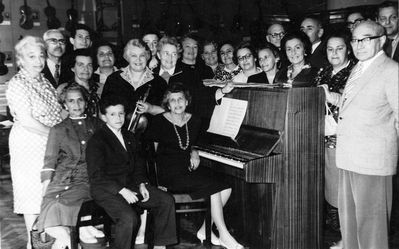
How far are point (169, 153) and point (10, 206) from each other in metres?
2.46

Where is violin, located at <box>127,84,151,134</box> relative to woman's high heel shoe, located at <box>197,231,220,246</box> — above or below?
above

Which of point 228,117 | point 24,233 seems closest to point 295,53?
point 228,117

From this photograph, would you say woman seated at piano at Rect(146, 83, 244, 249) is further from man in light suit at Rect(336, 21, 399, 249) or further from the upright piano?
man in light suit at Rect(336, 21, 399, 249)

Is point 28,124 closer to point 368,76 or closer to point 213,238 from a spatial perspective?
point 213,238

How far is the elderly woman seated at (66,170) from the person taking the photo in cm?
344

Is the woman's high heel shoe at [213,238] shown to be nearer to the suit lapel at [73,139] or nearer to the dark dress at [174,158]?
the dark dress at [174,158]

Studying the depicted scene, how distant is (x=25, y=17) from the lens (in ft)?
28.4

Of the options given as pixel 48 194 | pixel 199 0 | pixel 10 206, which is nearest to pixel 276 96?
pixel 48 194

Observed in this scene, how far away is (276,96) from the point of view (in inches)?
134

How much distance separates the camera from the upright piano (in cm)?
329

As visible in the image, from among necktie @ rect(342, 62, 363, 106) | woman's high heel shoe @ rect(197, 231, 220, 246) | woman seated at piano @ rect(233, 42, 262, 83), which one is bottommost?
woman's high heel shoe @ rect(197, 231, 220, 246)

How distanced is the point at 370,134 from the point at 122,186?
1739 mm

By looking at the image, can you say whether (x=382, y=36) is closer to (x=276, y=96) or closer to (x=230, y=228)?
(x=276, y=96)

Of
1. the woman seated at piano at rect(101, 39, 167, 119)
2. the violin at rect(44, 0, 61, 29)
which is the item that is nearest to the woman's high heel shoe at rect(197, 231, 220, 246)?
the woman seated at piano at rect(101, 39, 167, 119)
